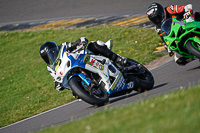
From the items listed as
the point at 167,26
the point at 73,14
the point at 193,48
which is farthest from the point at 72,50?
the point at 73,14

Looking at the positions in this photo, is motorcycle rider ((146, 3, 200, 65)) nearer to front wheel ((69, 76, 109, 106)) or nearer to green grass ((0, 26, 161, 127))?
front wheel ((69, 76, 109, 106))

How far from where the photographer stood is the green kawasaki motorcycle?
751 centimetres

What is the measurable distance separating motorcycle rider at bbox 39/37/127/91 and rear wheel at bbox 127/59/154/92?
0.28 m

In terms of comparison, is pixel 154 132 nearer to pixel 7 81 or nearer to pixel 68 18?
pixel 7 81

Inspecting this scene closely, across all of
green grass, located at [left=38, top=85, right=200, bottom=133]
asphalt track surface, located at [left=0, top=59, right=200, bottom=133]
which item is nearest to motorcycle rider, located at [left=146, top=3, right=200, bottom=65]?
asphalt track surface, located at [left=0, top=59, right=200, bottom=133]

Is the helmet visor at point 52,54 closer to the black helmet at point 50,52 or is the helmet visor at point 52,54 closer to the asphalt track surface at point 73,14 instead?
the black helmet at point 50,52

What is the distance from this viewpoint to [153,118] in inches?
154

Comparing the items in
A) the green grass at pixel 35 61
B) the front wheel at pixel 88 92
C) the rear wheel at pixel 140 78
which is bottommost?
the green grass at pixel 35 61

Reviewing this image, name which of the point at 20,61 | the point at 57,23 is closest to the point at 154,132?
the point at 20,61

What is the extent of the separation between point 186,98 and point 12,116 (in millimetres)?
6272

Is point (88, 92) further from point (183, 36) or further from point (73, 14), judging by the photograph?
point (73, 14)

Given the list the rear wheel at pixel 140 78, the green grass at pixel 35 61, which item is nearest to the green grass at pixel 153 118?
the rear wheel at pixel 140 78

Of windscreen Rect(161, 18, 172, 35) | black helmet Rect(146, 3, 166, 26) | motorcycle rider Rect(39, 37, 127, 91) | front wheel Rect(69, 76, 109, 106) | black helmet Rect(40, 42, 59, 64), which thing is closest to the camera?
front wheel Rect(69, 76, 109, 106)

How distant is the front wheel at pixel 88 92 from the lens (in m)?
6.62
